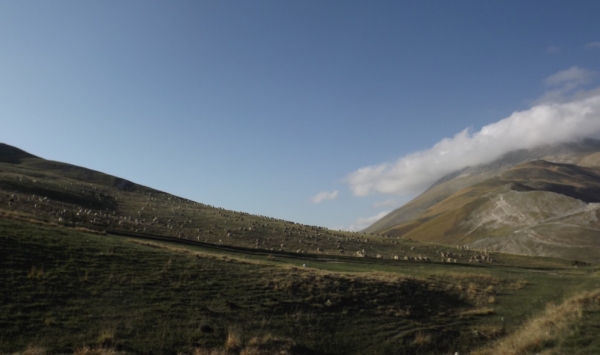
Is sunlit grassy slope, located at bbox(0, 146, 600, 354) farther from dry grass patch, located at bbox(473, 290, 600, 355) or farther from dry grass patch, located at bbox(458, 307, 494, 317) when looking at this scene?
dry grass patch, located at bbox(473, 290, 600, 355)

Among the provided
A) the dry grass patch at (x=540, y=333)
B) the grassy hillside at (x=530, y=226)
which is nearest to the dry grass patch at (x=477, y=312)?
the dry grass patch at (x=540, y=333)

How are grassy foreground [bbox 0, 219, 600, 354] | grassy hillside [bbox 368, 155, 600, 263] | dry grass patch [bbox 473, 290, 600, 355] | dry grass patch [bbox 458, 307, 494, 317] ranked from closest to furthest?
1. grassy foreground [bbox 0, 219, 600, 354]
2. dry grass patch [bbox 473, 290, 600, 355]
3. dry grass patch [bbox 458, 307, 494, 317]
4. grassy hillside [bbox 368, 155, 600, 263]

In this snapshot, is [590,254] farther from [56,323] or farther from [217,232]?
[56,323]

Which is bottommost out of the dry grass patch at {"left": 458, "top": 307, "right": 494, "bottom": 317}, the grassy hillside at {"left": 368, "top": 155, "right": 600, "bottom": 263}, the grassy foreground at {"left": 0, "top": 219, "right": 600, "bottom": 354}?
the grassy foreground at {"left": 0, "top": 219, "right": 600, "bottom": 354}

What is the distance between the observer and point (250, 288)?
21203mm

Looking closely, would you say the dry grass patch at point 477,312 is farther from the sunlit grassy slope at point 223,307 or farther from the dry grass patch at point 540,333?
the dry grass patch at point 540,333

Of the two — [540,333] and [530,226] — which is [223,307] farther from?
[530,226]

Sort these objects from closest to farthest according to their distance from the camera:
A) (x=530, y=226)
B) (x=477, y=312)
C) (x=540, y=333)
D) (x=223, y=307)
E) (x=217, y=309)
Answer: (x=540, y=333), (x=217, y=309), (x=223, y=307), (x=477, y=312), (x=530, y=226)

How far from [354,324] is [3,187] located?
56.6 meters

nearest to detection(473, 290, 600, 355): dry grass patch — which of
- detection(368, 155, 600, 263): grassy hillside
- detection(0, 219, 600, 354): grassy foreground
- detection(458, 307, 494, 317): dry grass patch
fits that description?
detection(0, 219, 600, 354): grassy foreground

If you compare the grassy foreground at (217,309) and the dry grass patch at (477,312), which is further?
the dry grass patch at (477,312)

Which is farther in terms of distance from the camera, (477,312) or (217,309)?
(477,312)

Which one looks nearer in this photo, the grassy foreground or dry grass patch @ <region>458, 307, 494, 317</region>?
the grassy foreground

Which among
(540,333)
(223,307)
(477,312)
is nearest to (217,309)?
(223,307)
